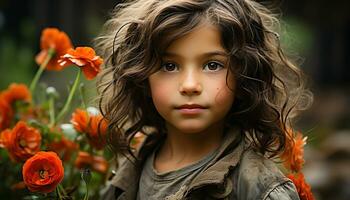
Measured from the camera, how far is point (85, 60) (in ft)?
7.99

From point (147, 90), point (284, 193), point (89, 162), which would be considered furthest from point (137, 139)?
point (284, 193)

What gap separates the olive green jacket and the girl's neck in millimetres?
43

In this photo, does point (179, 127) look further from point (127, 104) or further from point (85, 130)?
point (85, 130)

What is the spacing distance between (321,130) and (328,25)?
2.45 metres

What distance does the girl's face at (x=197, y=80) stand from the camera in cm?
223

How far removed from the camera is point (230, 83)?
7.47 feet

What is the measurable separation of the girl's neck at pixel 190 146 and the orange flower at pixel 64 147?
0.45m

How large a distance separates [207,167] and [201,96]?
8.2 inches

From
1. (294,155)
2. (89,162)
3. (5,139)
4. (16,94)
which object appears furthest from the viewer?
(16,94)

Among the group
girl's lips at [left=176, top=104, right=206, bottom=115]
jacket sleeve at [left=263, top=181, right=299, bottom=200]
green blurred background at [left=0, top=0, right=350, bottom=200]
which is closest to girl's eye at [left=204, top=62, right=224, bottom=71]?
girl's lips at [left=176, top=104, right=206, bottom=115]

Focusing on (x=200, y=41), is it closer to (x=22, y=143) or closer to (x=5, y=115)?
(x=22, y=143)

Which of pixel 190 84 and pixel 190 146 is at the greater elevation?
pixel 190 84

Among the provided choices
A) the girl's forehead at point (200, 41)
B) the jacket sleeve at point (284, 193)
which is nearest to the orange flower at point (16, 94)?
the girl's forehead at point (200, 41)

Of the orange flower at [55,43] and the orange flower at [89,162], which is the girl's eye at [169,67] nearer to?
the orange flower at [89,162]
